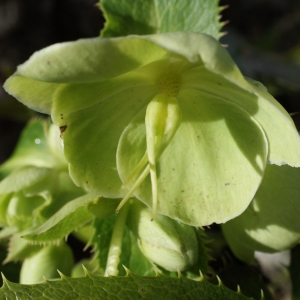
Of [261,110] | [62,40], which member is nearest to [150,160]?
[261,110]

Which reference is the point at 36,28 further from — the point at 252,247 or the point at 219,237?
the point at 252,247

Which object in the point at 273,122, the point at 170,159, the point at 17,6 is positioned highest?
the point at 273,122

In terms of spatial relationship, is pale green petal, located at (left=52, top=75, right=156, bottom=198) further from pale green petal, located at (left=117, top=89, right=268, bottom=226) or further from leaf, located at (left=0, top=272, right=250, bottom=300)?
leaf, located at (left=0, top=272, right=250, bottom=300)

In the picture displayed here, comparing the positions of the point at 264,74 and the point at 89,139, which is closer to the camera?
the point at 89,139

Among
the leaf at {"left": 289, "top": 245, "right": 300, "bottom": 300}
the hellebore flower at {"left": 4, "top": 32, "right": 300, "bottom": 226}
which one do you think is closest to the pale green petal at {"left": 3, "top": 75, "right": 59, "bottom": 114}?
the hellebore flower at {"left": 4, "top": 32, "right": 300, "bottom": 226}

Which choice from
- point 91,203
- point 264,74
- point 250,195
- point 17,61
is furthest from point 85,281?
point 17,61

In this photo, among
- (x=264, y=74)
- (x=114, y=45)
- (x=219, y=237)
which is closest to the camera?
(x=114, y=45)

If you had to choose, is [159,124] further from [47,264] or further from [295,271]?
[295,271]

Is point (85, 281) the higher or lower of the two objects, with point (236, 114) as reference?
lower
